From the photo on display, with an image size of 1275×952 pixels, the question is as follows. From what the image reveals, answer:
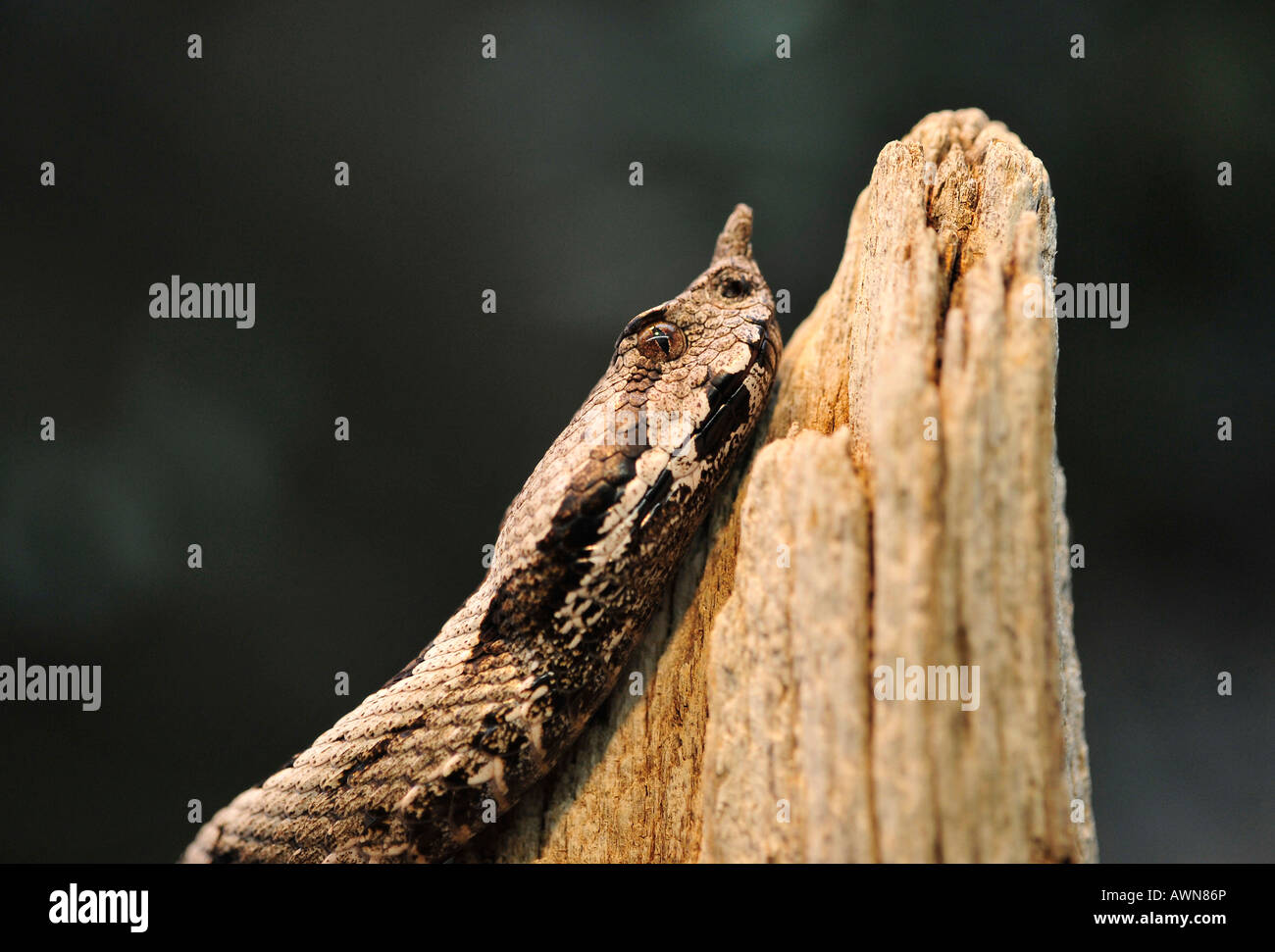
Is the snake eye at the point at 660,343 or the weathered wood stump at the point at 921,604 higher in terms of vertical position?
the snake eye at the point at 660,343

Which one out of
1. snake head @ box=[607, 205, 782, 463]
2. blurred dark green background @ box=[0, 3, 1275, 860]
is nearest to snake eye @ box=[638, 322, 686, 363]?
snake head @ box=[607, 205, 782, 463]

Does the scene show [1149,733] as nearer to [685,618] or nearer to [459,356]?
[685,618]

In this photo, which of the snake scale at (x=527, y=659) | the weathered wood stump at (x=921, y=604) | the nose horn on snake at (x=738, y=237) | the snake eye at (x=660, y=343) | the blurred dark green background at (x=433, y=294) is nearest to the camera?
the weathered wood stump at (x=921, y=604)

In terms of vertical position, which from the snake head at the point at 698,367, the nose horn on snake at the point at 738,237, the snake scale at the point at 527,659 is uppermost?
the nose horn on snake at the point at 738,237

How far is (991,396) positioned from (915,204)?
0.91m

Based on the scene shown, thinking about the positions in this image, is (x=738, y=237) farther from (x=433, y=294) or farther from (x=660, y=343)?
(x=433, y=294)

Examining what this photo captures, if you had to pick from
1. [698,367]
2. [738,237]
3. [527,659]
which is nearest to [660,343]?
[698,367]

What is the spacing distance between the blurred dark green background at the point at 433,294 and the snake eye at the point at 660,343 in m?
1.61

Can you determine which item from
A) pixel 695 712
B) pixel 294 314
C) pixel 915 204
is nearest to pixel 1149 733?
pixel 695 712

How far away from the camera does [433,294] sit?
4.32 meters

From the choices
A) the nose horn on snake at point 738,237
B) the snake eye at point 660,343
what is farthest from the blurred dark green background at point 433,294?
the snake eye at point 660,343

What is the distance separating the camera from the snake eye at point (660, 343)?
106 inches

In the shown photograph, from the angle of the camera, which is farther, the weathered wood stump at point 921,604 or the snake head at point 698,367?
the snake head at point 698,367

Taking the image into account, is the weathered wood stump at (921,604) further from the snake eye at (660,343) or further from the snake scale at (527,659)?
the snake eye at (660,343)
